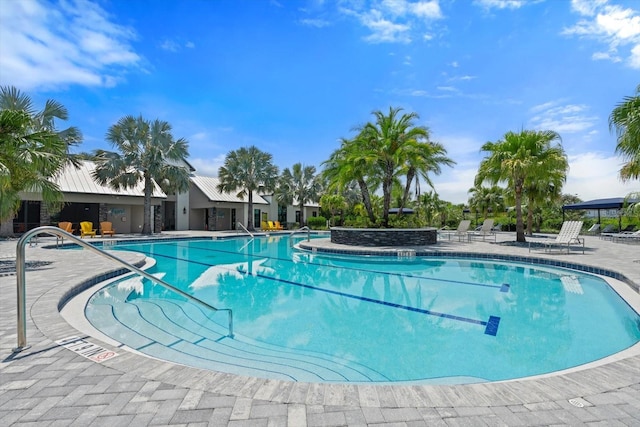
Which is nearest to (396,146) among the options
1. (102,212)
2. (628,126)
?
(628,126)

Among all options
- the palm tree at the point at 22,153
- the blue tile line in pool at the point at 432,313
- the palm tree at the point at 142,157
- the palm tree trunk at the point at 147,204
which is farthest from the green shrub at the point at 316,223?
the blue tile line in pool at the point at 432,313

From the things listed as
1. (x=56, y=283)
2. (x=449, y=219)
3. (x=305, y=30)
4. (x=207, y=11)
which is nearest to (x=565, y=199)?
(x=449, y=219)

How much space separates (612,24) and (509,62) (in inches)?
126

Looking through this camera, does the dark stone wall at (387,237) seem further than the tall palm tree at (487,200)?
No

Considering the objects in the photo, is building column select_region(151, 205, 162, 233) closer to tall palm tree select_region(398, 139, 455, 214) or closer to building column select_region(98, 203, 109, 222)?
building column select_region(98, 203, 109, 222)

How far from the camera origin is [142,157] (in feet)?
74.9

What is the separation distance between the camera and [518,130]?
17.3 meters

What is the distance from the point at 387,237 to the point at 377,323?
10.7 m

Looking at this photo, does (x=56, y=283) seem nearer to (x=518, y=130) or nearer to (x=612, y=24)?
(x=612, y=24)

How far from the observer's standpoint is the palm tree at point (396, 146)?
1762cm

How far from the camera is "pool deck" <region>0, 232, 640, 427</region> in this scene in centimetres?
237

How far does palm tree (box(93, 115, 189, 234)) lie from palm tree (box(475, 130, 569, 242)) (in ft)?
64.5

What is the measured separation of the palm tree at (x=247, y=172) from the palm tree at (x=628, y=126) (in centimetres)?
2322

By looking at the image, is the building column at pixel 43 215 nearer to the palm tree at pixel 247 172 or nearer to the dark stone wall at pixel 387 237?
the palm tree at pixel 247 172
